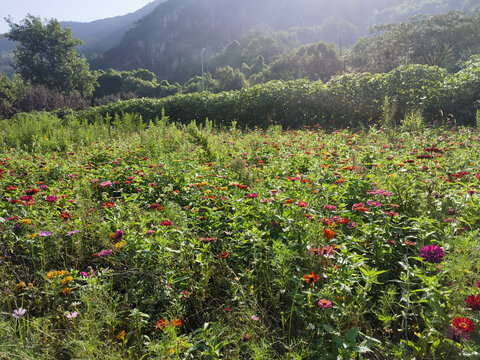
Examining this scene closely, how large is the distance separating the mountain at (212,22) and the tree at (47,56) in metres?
65.7

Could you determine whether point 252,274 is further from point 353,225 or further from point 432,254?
point 432,254

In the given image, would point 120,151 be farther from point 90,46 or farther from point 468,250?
point 90,46

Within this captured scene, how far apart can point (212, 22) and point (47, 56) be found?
155 meters

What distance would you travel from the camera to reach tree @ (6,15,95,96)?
107 ft

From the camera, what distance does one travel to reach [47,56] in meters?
33.4

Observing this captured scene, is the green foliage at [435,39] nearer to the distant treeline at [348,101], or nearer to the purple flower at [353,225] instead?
the distant treeline at [348,101]

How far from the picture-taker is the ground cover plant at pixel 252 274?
4.84 ft

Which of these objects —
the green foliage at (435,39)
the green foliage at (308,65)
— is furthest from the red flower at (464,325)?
the green foliage at (308,65)

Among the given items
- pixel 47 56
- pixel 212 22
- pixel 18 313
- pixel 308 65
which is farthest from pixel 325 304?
pixel 212 22

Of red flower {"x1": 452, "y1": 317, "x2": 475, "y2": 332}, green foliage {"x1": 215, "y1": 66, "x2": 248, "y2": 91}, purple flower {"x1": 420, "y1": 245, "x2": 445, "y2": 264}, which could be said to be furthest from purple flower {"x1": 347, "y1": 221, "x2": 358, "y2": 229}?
green foliage {"x1": 215, "y1": 66, "x2": 248, "y2": 91}

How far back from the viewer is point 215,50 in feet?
487

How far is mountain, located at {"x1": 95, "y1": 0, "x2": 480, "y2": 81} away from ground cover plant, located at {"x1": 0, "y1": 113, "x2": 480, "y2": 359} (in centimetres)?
10228

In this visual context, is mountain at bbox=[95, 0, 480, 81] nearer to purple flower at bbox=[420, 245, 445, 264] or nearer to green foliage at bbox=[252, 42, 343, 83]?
green foliage at bbox=[252, 42, 343, 83]

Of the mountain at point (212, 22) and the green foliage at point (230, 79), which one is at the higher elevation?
the mountain at point (212, 22)
